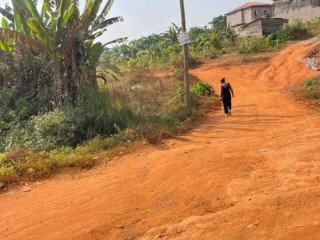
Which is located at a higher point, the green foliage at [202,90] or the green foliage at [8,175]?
the green foliage at [202,90]

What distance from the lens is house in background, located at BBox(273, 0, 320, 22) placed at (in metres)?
33.4

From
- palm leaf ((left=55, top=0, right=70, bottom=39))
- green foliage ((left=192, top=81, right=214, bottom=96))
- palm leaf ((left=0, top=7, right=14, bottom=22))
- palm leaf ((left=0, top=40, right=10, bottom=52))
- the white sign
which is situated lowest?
green foliage ((left=192, top=81, right=214, bottom=96))

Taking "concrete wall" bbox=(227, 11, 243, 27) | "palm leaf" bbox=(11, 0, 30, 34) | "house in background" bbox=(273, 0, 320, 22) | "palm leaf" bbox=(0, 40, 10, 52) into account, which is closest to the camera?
"palm leaf" bbox=(11, 0, 30, 34)

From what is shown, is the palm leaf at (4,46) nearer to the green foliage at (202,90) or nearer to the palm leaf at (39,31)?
the palm leaf at (39,31)

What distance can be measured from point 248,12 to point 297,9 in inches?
471

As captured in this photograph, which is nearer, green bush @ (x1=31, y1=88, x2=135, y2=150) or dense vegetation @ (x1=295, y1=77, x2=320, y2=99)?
green bush @ (x1=31, y1=88, x2=135, y2=150)

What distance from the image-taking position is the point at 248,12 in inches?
1834

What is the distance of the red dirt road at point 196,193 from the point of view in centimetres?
544

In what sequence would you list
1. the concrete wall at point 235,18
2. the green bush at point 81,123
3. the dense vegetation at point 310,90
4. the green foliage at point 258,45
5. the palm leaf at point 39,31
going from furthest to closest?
the concrete wall at point 235,18, the green foliage at point 258,45, the dense vegetation at point 310,90, the palm leaf at point 39,31, the green bush at point 81,123

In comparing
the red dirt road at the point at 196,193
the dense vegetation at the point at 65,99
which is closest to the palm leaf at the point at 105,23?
the dense vegetation at the point at 65,99

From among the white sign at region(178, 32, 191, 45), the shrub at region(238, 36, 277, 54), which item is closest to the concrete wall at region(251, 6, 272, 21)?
the shrub at region(238, 36, 277, 54)

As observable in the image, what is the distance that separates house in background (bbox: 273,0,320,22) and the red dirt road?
2629cm

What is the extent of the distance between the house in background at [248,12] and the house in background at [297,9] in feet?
25.1

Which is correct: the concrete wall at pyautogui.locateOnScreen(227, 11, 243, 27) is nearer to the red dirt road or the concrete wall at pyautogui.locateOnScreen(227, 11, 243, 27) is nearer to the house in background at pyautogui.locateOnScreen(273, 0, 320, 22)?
the house in background at pyautogui.locateOnScreen(273, 0, 320, 22)
